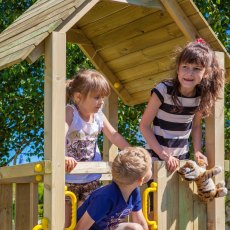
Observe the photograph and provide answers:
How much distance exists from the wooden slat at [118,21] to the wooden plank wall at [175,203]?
1736mm

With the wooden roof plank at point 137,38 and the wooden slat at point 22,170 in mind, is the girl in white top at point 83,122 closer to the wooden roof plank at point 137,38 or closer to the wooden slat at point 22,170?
Result: the wooden slat at point 22,170

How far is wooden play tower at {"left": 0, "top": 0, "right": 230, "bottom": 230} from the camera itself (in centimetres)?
502

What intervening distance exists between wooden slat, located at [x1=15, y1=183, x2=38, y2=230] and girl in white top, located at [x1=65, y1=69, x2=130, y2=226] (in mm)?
430

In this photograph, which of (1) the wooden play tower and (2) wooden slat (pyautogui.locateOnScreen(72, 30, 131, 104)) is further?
(2) wooden slat (pyautogui.locateOnScreen(72, 30, 131, 104))

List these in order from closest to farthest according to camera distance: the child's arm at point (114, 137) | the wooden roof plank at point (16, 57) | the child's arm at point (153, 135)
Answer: the wooden roof plank at point (16, 57) → the child's arm at point (153, 135) → the child's arm at point (114, 137)

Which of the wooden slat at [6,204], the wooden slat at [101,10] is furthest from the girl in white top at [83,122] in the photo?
the wooden slat at [101,10]

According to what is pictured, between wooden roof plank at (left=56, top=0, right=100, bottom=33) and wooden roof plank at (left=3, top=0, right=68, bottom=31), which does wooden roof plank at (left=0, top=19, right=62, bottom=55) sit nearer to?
wooden roof plank at (left=56, top=0, right=100, bottom=33)

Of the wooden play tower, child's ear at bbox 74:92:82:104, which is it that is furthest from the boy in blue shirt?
child's ear at bbox 74:92:82:104

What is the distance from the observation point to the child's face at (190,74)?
18.7 ft

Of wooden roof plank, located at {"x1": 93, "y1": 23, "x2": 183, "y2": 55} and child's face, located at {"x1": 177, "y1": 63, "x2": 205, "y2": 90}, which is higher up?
wooden roof plank, located at {"x1": 93, "y1": 23, "x2": 183, "y2": 55}

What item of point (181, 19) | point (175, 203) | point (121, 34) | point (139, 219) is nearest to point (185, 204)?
point (175, 203)

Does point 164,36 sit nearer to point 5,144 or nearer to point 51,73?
point 51,73

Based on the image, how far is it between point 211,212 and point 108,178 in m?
1.12

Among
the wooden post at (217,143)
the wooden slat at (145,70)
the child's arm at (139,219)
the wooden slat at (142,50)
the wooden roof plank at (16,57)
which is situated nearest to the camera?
the wooden roof plank at (16,57)
